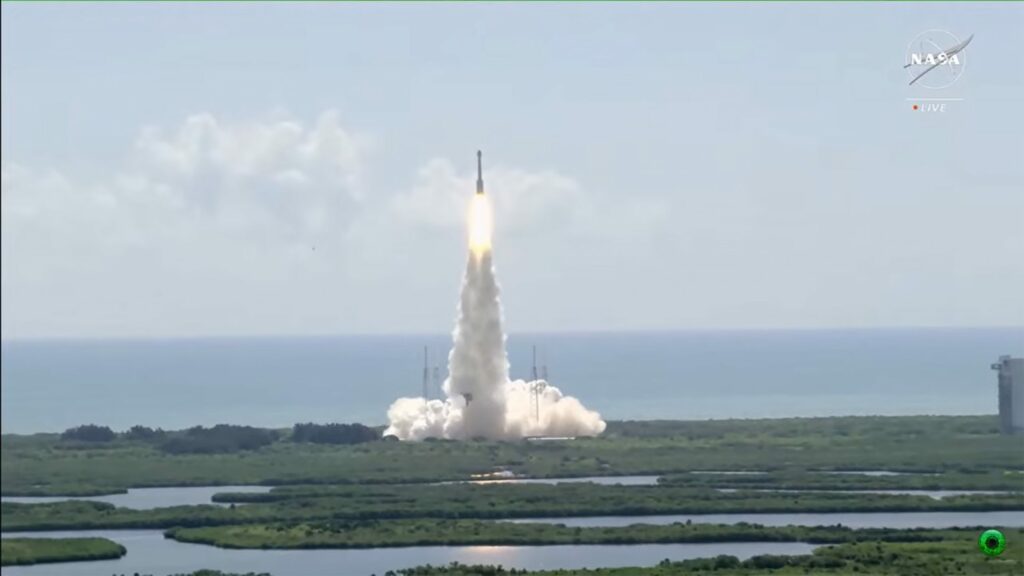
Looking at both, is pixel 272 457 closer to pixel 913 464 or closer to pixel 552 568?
pixel 913 464

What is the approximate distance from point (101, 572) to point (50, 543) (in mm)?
6753

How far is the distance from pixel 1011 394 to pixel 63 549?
2956 inches

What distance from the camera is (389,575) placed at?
83.8m

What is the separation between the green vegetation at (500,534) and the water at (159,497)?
38.4ft

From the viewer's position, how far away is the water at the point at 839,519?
10306cm

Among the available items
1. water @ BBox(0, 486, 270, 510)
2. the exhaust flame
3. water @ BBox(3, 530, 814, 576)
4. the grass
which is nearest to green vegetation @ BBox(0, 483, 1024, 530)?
water @ BBox(0, 486, 270, 510)

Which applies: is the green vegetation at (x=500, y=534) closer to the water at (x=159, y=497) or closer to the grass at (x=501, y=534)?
the grass at (x=501, y=534)

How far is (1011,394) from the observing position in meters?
142

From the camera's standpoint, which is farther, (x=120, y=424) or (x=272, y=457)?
(x=120, y=424)

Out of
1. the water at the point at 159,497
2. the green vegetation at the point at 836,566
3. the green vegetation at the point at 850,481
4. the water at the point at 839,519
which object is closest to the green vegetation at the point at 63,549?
the green vegetation at the point at 836,566

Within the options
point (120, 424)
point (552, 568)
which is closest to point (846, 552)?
point (552, 568)

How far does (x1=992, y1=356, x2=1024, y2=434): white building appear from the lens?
140 meters

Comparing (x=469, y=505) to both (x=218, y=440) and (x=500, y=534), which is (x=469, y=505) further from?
(x=218, y=440)

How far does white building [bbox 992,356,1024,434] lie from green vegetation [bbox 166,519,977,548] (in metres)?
44.8
